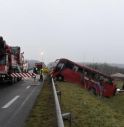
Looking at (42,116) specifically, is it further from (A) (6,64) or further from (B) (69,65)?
(B) (69,65)

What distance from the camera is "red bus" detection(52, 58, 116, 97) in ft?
127

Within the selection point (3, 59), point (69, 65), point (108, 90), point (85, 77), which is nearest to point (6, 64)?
point (3, 59)

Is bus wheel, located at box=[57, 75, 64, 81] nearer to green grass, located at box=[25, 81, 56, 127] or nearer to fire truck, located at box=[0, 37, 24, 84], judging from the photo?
fire truck, located at box=[0, 37, 24, 84]

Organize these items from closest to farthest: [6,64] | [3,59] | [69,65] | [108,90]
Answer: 1. [3,59]
2. [6,64]
3. [108,90]
4. [69,65]

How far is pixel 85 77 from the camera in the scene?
3969cm

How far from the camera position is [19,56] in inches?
1784

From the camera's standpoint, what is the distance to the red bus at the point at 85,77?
127 feet

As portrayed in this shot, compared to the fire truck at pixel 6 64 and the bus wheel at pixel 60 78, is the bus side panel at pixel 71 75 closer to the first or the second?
the bus wheel at pixel 60 78

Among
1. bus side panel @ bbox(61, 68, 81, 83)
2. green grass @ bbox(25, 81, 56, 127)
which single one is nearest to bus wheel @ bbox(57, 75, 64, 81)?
bus side panel @ bbox(61, 68, 81, 83)

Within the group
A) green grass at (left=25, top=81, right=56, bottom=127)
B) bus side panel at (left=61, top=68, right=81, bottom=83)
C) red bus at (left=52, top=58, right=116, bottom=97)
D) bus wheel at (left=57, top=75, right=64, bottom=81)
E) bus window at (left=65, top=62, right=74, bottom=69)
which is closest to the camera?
green grass at (left=25, top=81, right=56, bottom=127)

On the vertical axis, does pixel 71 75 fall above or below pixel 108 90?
above

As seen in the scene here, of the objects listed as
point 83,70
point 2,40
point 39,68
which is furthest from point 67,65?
point 2,40

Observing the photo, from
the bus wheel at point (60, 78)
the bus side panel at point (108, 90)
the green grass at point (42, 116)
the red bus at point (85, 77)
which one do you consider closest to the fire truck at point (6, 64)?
the bus wheel at point (60, 78)

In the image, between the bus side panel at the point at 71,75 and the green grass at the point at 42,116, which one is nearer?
the green grass at the point at 42,116
